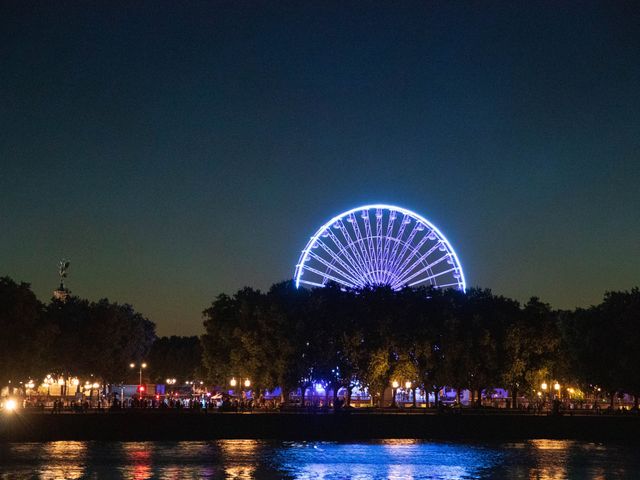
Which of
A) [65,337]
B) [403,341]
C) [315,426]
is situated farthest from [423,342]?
[65,337]

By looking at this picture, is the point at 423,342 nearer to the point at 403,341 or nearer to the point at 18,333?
the point at 403,341

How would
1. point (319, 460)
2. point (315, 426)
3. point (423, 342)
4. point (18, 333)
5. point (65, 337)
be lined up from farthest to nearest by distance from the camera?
point (65, 337)
point (18, 333)
point (423, 342)
point (315, 426)
point (319, 460)

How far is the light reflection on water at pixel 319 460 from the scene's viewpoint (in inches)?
2009

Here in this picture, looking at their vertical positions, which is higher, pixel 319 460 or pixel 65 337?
pixel 65 337

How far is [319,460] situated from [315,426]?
16.7m

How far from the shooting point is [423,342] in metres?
93.1

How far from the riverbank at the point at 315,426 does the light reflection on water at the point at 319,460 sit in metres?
3.26

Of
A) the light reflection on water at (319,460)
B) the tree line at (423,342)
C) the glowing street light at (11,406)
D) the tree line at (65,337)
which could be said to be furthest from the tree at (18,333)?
the light reflection on water at (319,460)

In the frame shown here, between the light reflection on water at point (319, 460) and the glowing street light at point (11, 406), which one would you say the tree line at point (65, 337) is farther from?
the light reflection on water at point (319, 460)

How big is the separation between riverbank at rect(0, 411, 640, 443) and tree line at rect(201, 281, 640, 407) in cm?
1639

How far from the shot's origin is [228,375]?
10669 centimetres

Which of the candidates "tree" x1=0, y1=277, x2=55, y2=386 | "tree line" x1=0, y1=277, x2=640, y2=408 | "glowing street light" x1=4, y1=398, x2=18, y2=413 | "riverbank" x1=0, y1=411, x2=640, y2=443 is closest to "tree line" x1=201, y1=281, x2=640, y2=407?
"tree line" x1=0, y1=277, x2=640, y2=408

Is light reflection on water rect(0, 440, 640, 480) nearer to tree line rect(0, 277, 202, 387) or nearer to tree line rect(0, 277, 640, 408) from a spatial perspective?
tree line rect(0, 277, 640, 408)

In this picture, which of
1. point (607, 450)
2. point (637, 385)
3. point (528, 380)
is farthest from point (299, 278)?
point (607, 450)
